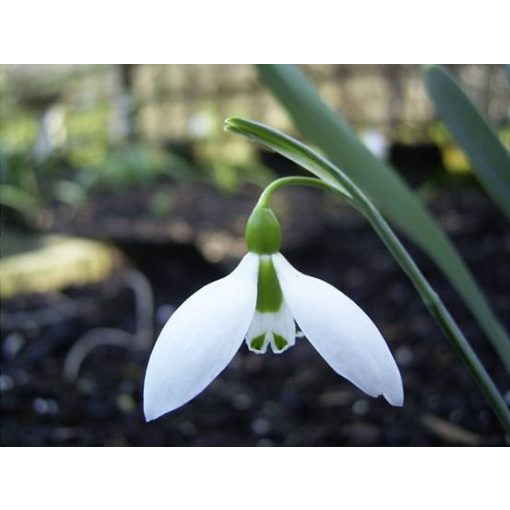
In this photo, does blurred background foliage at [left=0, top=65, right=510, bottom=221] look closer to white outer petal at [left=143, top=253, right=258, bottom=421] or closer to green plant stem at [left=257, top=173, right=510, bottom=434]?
green plant stem at [left=257, top=173, right=510, bottom=434]

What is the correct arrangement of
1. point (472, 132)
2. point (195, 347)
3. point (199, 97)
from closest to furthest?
point (195, 347)
point (472, 132)
point (199, 97)

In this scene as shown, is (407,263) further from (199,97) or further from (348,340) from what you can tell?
(199,97)

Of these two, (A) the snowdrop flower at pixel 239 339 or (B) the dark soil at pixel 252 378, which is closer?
(A) the snowdrop flower at pixel 239 339

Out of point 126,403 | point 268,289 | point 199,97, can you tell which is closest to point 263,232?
point 268,289

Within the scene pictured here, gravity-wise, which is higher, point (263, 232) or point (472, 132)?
point (472, 132)

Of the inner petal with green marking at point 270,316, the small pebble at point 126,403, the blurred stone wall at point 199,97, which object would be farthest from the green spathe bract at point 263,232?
the blurred stone wall at point 199,97

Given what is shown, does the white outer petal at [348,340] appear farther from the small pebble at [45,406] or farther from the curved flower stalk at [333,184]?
the small pebble at [45,406]
